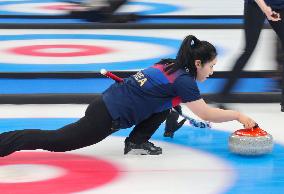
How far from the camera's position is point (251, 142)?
4145 mm

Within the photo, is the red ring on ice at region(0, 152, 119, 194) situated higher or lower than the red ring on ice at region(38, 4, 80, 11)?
lower

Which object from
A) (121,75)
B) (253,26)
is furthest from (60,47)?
(253,26)

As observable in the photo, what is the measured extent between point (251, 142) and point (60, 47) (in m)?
4.29

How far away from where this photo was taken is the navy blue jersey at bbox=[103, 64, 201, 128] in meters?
3.99

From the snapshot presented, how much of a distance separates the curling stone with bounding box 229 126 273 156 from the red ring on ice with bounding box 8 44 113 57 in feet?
12.1

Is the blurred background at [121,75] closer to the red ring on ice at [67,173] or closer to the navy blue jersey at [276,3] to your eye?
the red ring on ice at [67,173]

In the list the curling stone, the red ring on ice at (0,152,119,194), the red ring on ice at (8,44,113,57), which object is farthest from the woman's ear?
the red ring on ice at (8,44,113,57)

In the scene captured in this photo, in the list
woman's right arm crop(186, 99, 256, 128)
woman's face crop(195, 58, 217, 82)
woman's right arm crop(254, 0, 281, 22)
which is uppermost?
woman's right arm crop(254, 0, 281, 22)

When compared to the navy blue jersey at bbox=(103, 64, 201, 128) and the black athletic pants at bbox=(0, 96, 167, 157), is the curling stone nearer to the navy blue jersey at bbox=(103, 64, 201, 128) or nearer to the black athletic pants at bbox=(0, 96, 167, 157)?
the navy blue jersey at bbox=(103, 64, 201, 128)

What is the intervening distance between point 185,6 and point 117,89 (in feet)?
26.6

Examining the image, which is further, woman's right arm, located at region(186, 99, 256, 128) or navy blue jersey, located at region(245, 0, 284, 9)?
navy blue jersey, located at region(245, 0, 284, 9)

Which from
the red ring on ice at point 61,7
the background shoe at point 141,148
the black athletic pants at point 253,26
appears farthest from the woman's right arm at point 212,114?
the red ring on ice at point 61,7

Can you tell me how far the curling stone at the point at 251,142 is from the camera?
4.14 meters

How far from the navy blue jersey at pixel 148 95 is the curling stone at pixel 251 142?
0.36 m
